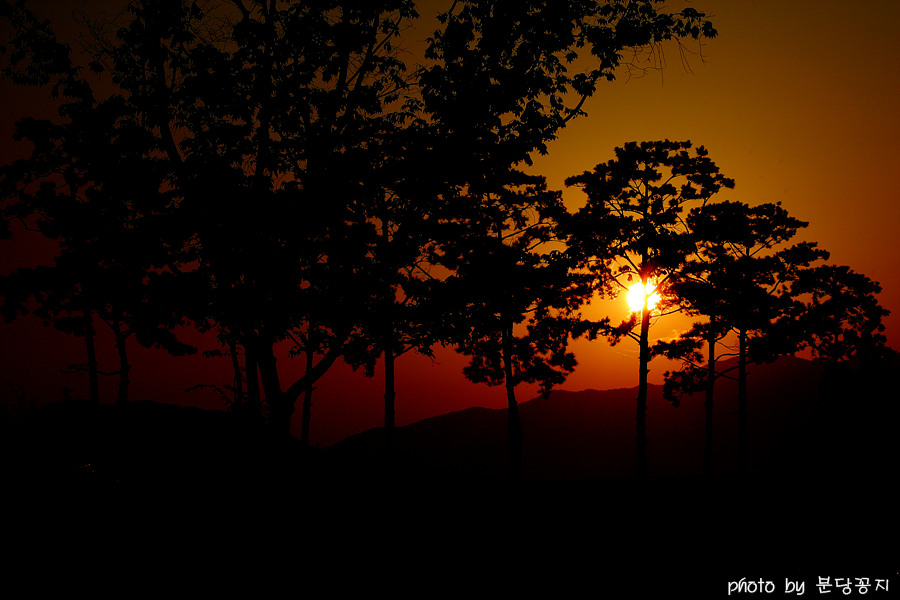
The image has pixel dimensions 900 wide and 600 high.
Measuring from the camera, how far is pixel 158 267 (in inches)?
567

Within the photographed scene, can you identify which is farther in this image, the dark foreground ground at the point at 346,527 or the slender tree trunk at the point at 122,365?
the slender tree trunk at the point at 122,365

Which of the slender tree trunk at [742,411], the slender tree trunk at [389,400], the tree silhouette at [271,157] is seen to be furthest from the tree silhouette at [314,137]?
the slender tree trunk at [742,411]

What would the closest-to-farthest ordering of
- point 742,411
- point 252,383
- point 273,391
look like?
point 273,391, point 252,383, point 742,411

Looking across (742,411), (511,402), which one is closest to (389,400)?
(511,402)

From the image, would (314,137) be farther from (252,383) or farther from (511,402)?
(511,402)

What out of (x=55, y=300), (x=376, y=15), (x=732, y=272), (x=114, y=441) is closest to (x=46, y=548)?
(x=114, y=441)

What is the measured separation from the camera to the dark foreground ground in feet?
26.6

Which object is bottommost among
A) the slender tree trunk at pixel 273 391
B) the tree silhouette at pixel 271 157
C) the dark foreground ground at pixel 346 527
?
the dark foreground ground at pixel 346 527

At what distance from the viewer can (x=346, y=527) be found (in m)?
9.61

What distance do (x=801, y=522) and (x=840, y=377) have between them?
A: 22.8 meters

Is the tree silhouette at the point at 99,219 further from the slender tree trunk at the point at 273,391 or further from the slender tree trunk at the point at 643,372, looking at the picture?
the slender tree trunk at the point at 643,372

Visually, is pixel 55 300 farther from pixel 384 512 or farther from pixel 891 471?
pixel 891 471

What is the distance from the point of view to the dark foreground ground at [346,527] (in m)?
8.10

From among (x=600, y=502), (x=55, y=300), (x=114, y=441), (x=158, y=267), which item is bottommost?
(x=600, y=502)
